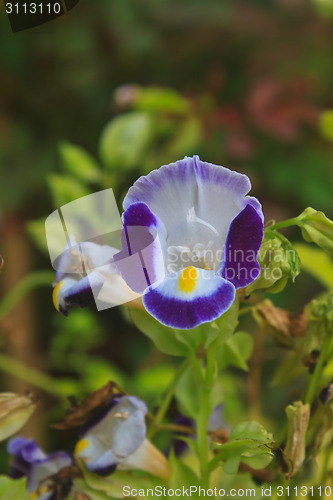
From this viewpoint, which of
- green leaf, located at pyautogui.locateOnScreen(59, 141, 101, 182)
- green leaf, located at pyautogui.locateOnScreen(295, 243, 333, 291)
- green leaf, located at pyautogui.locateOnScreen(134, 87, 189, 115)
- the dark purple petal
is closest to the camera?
the dark purple petal

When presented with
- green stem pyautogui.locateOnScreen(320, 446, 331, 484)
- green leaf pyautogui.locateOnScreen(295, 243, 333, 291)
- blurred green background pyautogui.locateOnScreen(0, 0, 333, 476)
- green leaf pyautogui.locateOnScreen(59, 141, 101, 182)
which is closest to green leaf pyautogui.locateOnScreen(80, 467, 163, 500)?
green stem pyautogui.locateOnScreen(320, 446, 331, 484)

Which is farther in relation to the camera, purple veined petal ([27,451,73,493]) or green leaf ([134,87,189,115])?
green leaf ([134,87,189,115])

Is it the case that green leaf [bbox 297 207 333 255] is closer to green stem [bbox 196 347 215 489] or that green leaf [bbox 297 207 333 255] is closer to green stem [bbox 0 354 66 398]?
green stem [bbox 196 347 215 489]

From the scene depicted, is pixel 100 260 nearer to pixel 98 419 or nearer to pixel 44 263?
pixel 98 419

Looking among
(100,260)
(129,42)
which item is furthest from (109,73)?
(100,260)

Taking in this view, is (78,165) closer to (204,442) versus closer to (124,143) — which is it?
(124,143)
